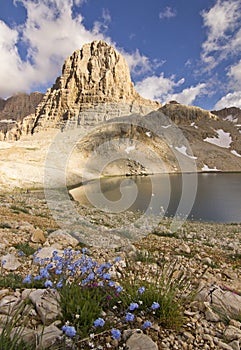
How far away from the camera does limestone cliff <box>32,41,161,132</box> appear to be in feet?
426

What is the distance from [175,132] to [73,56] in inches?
3601

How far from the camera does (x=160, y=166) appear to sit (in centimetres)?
10569

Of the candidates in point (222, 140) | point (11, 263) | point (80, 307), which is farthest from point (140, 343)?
point (222, 140)

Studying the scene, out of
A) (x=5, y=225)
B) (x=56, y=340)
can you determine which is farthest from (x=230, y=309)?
(x=5, y=225)

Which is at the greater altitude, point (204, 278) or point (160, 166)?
point (160, 166)

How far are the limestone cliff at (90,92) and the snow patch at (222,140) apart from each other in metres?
53.8

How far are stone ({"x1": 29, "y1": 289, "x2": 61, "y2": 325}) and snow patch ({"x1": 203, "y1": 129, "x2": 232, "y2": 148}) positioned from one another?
567 ft

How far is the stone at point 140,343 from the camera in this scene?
7.14ft

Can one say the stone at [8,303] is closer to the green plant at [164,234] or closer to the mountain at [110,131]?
the green plant at [164,234]

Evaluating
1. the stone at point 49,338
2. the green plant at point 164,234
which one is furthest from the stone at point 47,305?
the green plant at point 164,234

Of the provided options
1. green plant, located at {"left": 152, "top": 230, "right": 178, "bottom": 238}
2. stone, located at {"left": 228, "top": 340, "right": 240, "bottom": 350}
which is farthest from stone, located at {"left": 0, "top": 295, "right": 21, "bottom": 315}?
green plant, located at {"left": 152, "top": 230, "right": 178, "bottom": 238}

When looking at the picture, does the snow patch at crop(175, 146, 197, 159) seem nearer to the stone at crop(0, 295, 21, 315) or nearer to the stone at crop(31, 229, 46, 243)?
the stone at crop(31, 229, 46, 243)

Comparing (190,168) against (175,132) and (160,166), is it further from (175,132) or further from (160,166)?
(175,132)

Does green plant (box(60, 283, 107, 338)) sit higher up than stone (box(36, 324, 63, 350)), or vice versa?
green plant (box(60, 283, 107, 338))
